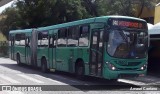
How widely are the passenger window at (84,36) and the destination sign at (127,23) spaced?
1713 mm

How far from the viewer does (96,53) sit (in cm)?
1440

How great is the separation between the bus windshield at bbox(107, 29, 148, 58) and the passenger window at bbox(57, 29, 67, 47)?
4.58 m

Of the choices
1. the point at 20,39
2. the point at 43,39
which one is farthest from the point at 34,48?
the point at 20,39

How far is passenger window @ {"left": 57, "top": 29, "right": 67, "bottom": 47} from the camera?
58.7 ft

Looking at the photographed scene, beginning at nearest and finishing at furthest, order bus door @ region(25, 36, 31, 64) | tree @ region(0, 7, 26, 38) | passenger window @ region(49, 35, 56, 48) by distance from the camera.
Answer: passenger window @ region(49, 35, 56, 48) < bus door @ region(25, 36, 31, 64) < tree @ region(0, 7, 26, 38)

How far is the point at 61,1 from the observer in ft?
141

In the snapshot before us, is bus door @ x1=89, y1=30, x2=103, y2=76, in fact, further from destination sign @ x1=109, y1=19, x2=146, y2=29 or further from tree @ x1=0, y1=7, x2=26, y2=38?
tree @ x1=0, y1=7, x2=26, y2=38

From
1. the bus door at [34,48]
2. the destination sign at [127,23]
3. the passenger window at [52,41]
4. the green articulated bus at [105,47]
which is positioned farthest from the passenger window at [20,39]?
the destination sign at [127,23]

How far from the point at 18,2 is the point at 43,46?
26010mm

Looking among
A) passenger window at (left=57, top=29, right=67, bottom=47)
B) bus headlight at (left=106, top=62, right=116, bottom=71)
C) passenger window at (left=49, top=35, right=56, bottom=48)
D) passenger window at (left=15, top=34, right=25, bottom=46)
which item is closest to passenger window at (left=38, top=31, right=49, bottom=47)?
passenger window at (left=49, top=35, right=56, bottom=48)

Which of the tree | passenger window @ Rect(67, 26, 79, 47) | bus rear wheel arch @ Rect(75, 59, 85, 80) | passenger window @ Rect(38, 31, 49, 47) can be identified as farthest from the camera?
the tree

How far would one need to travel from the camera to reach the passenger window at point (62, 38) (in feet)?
58.7

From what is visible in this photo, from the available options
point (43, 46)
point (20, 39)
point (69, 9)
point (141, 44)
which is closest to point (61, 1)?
point (69, 9)

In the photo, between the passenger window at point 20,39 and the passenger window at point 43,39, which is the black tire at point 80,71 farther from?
the passenger window at point 20,39
